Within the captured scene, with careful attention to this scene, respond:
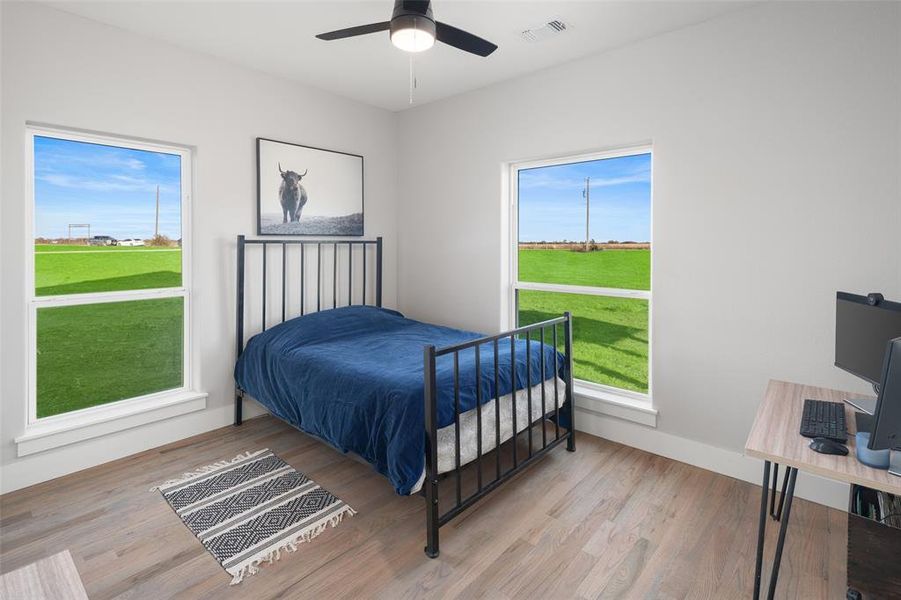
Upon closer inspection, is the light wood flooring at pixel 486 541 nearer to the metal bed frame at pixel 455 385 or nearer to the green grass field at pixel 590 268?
the metal bed frame at pixel 455 385

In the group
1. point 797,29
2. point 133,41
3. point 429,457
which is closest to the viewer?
point 429,457

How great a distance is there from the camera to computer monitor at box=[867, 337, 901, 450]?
4.59 feet

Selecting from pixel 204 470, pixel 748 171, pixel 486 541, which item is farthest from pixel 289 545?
pixel 748 171

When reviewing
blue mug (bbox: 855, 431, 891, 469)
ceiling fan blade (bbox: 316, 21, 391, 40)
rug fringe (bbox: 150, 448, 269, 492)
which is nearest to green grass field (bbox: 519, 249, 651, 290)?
blue mug (bbox: 855, 431, 891, 469)

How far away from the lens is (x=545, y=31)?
9.05 ft

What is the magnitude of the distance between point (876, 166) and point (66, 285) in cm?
436

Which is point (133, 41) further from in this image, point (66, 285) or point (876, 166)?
point (876, 166)

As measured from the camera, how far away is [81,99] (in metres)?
2.69

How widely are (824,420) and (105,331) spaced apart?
12.5 feet

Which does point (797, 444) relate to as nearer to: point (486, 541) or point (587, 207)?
point (486, 541)

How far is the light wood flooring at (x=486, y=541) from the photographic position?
1.86 meters

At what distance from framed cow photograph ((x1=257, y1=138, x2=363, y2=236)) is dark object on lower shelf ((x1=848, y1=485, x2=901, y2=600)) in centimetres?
362

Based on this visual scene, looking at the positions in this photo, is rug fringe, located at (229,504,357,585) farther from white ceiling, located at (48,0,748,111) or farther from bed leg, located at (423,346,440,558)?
white ceiling, located at (48,0,748,111)

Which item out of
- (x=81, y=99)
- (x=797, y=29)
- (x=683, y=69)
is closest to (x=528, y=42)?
(x=683, y=69)
